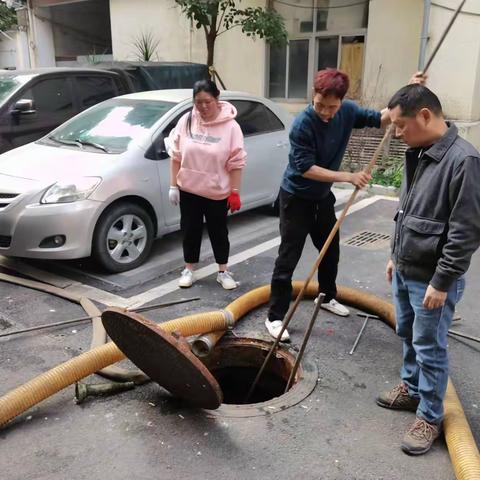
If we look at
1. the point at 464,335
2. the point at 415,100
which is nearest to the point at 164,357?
the point at 415,100

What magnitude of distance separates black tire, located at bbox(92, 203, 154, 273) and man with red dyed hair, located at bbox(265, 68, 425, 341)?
5.84ft

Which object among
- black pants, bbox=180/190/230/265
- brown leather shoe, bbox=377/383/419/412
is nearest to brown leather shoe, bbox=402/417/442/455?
brown leather shoe, bbox=377/383/419/412

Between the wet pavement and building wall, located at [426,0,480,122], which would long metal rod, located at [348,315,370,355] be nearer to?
the wet pavement

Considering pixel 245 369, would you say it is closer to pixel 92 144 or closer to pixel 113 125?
pixel 92 144

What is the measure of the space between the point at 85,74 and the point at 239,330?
5.22m

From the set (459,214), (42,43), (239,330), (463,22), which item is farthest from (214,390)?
(42,43)

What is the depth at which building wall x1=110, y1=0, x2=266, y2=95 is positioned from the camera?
38.4 ft

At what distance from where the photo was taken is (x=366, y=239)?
6254 mm

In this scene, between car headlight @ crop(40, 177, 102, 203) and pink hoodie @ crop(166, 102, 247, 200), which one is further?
car headlight @ crop(40, 177, 102, 203)

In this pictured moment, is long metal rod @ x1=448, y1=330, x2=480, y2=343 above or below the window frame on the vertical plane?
below

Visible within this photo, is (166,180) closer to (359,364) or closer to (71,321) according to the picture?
(71,321)

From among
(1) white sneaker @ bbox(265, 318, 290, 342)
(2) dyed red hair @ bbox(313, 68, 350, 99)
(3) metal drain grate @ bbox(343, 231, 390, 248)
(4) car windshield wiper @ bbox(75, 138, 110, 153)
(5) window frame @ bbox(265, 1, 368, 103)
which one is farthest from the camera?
(5) window frame @ bbox(265, 1, 368, 103)

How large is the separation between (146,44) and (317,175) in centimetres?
1124

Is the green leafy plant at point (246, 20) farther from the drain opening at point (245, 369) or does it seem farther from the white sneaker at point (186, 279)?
the drain opening at point (245, 369)
